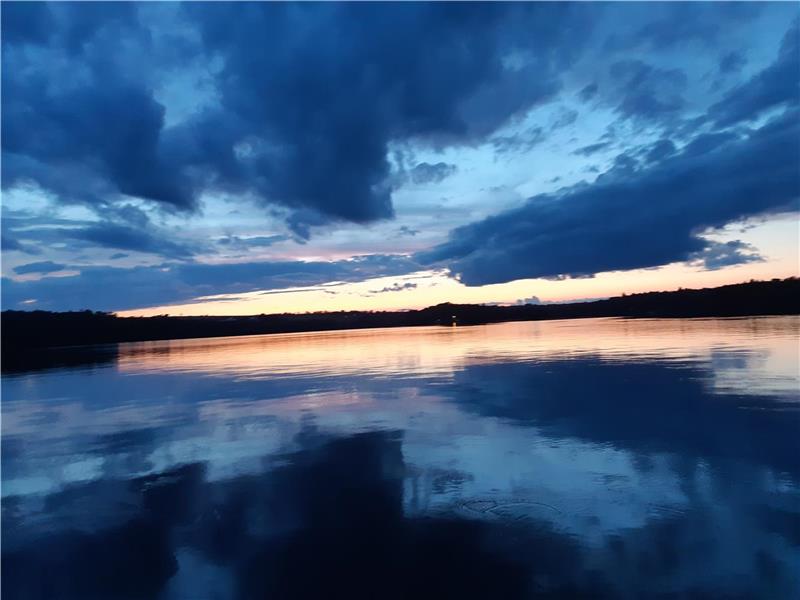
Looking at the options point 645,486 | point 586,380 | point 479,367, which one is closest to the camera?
point 645,486

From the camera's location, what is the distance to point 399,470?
10562 millimetres

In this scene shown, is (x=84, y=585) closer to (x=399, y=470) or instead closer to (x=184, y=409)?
(x=399, y=470)

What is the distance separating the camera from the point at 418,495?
9.17 metres

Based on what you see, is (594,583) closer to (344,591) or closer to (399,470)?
(344,591)

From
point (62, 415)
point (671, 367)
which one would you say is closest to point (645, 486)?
point (671, 367)

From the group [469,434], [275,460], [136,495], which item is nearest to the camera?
[136,495]

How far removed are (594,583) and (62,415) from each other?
18288 millimetres

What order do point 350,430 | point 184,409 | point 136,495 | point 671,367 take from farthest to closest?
1. point 671,367
2. point 184,409
3. point 350,430
4. point 136,495

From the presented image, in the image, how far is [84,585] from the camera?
681 cm

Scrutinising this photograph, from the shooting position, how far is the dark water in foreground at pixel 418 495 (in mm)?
6578

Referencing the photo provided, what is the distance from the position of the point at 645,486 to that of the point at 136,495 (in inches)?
350

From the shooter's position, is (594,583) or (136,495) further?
(136,495)

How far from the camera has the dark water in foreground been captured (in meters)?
6.58

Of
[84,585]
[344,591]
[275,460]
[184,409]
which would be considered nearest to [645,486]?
[344,591]
